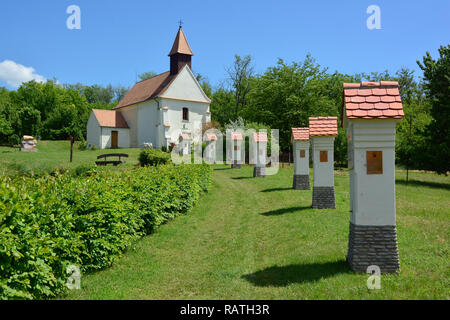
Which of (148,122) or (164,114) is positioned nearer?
(164,114)

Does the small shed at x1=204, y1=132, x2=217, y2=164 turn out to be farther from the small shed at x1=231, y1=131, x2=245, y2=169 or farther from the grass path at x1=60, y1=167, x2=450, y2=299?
the grass path at x1=60, y1=167, x2=450, y2=299

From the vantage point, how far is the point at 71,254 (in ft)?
18.4

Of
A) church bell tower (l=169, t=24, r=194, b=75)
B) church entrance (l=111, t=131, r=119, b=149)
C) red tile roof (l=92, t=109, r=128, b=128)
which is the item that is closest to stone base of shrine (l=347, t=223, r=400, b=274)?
church bell tower (l=169, t=24, r=194, b=75)

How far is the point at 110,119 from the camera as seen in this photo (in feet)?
147

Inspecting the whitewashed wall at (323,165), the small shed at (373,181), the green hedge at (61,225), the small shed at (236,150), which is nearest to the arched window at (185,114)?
the small shed at (236,150)

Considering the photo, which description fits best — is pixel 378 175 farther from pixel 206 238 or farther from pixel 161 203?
pixel 161 203

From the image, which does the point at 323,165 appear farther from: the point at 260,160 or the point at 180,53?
the point at 180,53

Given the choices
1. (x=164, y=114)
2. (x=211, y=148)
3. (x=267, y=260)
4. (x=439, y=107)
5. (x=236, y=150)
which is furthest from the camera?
(x=164, y=114)

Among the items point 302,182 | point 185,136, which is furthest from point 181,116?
point 302,182

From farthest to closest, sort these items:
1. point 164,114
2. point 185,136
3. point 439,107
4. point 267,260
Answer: point 164,114, point 185,136, point 439,107, point 267,260

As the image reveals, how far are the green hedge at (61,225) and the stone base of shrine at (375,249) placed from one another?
174 inches

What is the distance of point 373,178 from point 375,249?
123 cm

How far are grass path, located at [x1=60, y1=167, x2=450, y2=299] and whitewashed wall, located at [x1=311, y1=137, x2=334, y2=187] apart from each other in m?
1.02
